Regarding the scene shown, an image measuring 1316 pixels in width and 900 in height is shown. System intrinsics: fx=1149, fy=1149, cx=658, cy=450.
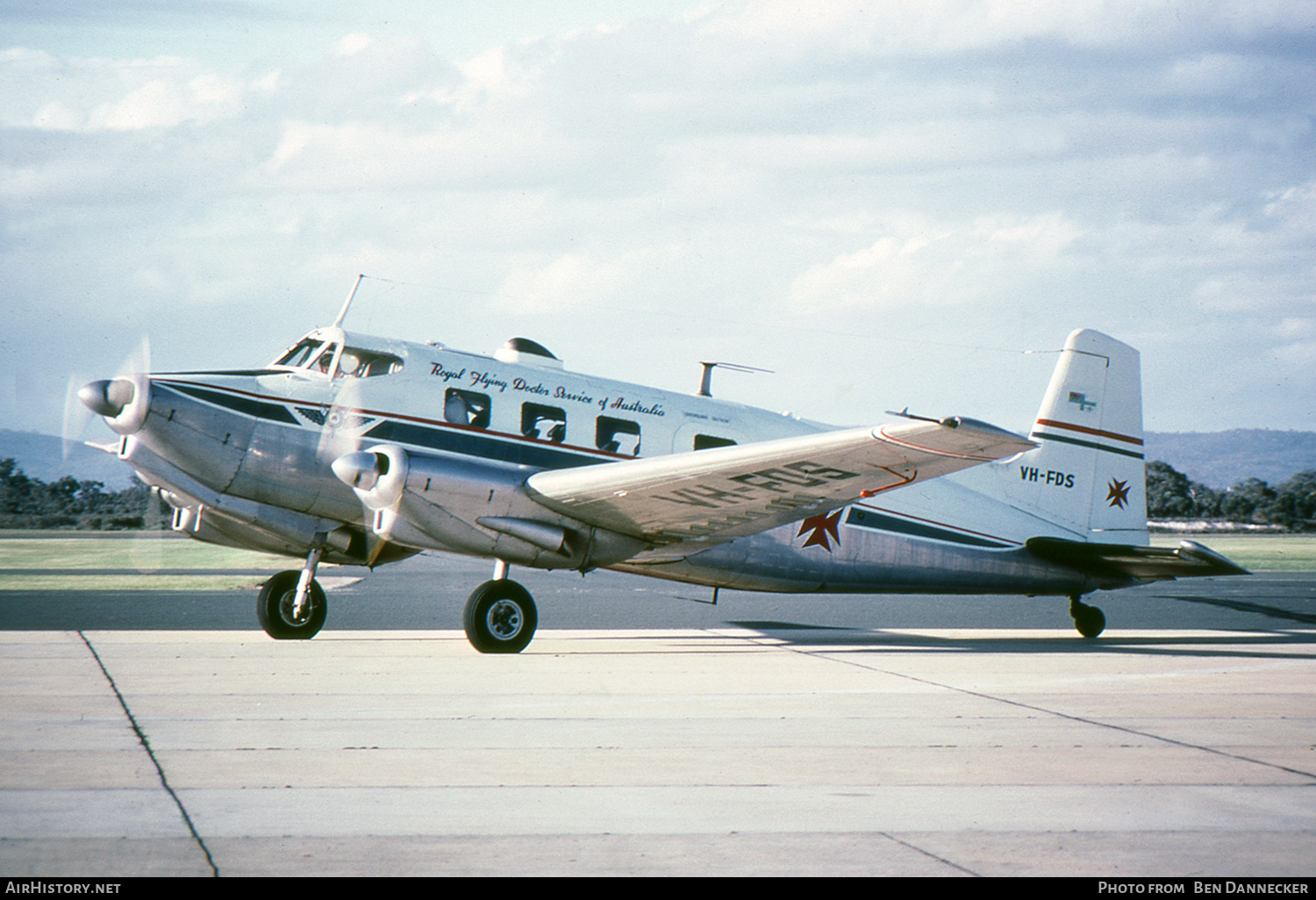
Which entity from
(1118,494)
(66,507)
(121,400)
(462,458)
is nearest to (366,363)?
(462,458)

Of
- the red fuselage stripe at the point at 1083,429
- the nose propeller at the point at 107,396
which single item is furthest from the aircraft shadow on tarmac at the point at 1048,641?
the nose propeller at the point at 107,396

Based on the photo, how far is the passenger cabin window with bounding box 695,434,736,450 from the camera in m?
14.6

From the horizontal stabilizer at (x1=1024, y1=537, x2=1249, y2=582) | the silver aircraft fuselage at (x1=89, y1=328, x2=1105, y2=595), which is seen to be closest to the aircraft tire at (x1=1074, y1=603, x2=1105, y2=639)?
the horizontal stabilizer at (x1=1024, y1=537, x2=1249, y2=582)

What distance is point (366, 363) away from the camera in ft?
43.6

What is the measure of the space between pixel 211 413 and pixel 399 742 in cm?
644

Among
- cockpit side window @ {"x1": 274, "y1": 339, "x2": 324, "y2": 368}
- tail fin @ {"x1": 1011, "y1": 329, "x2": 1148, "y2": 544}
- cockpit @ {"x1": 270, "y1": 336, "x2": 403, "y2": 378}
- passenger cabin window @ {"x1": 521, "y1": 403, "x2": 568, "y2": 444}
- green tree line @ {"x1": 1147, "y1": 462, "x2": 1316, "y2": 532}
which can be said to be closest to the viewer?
cockpit @ {"x1": 270, "y1": 336, "x2": 403, "y2": 378}

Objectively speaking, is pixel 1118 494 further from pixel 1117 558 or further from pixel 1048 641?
pixel 1048 641

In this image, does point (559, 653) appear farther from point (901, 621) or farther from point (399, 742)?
point (901, 621)

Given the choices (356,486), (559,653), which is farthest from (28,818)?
(559,653)

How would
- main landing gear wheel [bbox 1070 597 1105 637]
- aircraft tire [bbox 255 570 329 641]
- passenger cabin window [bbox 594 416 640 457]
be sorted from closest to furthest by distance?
1. passenger cabin window [bbox 594 416 640 457]
2. aircraft tire [bbox 255 570 329 641]
3. main landing gear wheel [bbox 1070 597 1105 637]

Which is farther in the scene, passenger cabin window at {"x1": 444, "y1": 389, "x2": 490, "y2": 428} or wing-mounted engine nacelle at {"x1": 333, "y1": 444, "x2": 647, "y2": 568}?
passenger cabin window at {"x1": 444, "y1": 389, "x2": 490, "y2": 428}

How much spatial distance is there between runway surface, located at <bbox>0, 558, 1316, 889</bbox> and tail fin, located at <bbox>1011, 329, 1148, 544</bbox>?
245cm

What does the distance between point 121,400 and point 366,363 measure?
8.56 feet

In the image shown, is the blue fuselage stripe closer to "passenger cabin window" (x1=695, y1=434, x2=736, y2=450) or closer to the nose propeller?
"passenger cabin window" (x1=695, y1=434, x2=736, y2=450)
